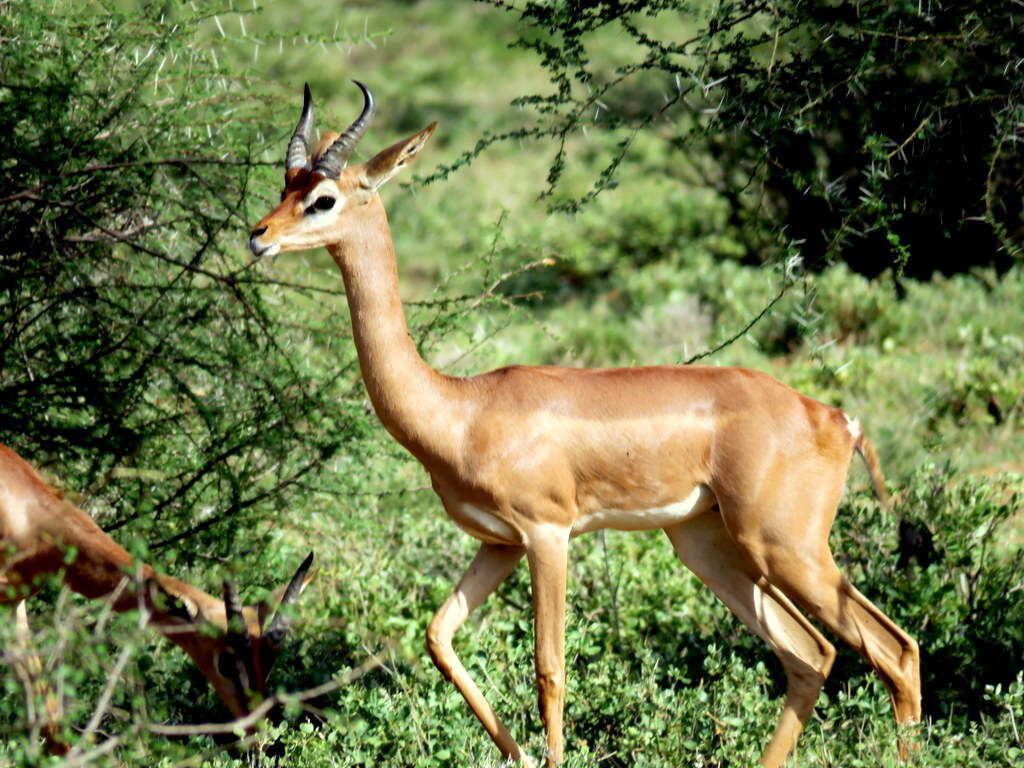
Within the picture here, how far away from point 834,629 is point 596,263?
346 inches

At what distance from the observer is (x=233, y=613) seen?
486cm

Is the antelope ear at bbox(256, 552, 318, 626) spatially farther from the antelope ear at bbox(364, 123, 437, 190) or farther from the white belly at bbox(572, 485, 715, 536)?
the antelope ear at bbox(364, 123, 437, 190)

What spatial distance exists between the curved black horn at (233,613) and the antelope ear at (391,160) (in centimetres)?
150

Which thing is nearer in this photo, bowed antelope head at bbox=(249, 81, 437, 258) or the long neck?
bowed antelope head at bbox=(249, 81, 437, 258)

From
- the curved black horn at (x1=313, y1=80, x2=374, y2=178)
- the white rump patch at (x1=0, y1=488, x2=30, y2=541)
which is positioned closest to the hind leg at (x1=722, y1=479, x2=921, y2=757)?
the curved black horn at (x1=313, y1=80, x2=374, y2=178)

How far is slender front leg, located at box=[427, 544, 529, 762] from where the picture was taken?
491 cm

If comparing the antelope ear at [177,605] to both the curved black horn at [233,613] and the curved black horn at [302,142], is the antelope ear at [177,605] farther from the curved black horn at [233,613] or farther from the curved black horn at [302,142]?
the curved black horn at [302,142]

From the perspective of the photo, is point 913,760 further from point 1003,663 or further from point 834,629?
point 1003,663

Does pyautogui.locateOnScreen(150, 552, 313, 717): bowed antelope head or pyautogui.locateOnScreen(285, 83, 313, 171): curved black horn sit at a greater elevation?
pyautogui.locateOnScreen(285, 83, 313, 171): curved black horn

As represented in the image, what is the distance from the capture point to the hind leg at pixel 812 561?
4875mm

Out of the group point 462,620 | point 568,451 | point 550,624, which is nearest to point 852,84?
point 568,451

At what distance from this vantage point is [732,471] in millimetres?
4902

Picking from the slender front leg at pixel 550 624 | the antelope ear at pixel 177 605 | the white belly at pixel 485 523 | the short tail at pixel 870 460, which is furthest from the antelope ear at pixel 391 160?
the short tail at pixel 870 460

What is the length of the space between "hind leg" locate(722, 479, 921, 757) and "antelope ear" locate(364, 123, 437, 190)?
65.6 inches
